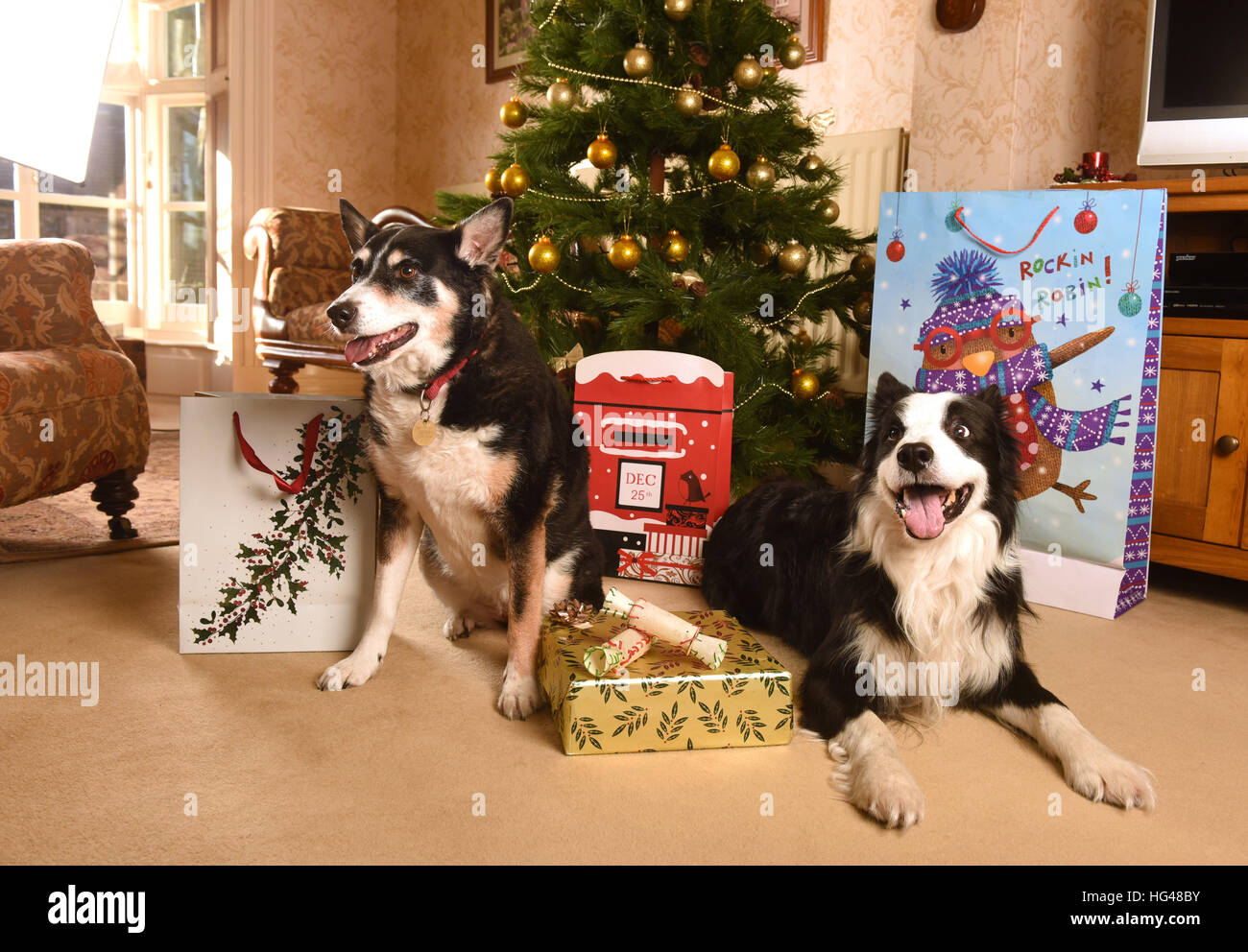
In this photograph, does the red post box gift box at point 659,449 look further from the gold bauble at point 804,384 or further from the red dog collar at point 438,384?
the red dog collar at point 438,384

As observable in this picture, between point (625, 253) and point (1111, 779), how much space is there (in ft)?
6.06

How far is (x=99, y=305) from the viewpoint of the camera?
6.68 metres

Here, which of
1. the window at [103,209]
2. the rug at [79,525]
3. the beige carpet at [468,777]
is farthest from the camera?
the window at [103,209]

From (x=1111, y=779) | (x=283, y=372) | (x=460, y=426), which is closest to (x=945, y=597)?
(x=1111, y=779)

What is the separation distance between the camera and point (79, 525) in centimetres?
304

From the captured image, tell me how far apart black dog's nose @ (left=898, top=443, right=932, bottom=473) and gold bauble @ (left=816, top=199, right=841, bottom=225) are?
1.57 meters

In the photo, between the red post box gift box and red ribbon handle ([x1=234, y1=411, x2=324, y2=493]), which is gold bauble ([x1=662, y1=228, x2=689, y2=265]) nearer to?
the red post box gift box

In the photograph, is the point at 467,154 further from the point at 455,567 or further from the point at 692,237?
the point at 455,567

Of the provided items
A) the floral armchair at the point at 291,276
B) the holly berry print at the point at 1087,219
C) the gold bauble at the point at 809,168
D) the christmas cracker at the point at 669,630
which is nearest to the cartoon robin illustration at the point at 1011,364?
the holly berry print at the point at 1087,219

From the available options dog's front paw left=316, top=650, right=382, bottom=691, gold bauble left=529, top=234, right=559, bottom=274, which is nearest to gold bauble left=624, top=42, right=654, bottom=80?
gold bauble left=529, top=234, right=559, bottom=274

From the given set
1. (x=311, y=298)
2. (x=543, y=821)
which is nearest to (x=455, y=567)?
(x=543, y=821)

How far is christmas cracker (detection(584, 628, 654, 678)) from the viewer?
5.32 ft

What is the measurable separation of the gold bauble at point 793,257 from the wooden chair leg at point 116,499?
7.09ft

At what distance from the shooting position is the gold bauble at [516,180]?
285 centimetres
